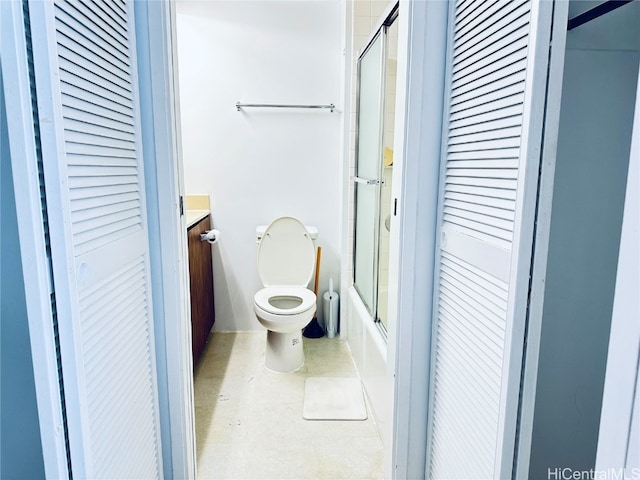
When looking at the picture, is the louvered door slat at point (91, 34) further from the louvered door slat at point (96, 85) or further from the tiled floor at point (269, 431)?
the tiled floor at point (269, 431)

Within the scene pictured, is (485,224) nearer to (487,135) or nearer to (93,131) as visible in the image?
(487,135)

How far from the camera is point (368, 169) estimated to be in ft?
7.88

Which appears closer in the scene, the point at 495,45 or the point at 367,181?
the point at 495,45

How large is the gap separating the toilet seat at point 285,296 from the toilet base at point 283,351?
163 mm

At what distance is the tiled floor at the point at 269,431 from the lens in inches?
63.8

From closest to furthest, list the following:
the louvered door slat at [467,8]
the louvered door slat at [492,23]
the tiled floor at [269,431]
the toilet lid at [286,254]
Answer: the louvered door slat at [492,23]
the louvered door slat at [467,8]
the tiled floor at [269,431]
the toilet lid at [286,254]

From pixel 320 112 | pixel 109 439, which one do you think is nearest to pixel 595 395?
pixel 109 439

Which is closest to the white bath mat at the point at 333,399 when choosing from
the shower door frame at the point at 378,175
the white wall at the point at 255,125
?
the shower door frame at the point at 378,175

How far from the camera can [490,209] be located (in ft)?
3.09

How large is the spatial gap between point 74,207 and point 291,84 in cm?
219

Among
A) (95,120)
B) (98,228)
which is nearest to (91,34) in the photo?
(95,120)

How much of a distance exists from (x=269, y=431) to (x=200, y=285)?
3.23 ft

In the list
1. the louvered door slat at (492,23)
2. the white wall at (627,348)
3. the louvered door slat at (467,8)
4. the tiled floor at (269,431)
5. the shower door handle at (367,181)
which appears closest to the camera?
the white wall at (627,348)

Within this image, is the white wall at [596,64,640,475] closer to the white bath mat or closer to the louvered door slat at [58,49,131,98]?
the louvered door slat at [58,49,131,98]
